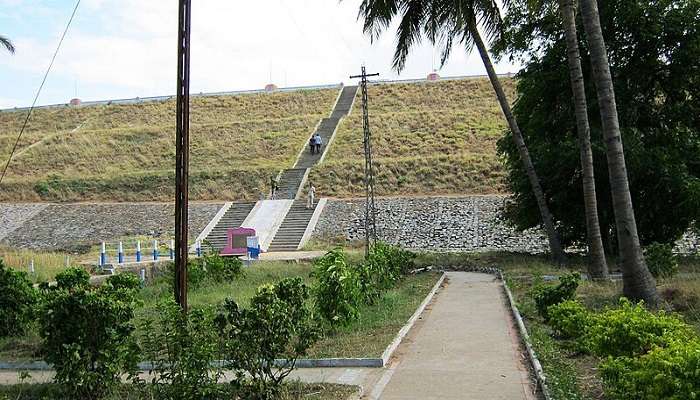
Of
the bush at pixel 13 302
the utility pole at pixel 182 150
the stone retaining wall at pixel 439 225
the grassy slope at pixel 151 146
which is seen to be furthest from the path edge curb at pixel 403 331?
the grassy slope at pixel 151 146

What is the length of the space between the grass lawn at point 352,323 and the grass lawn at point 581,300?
6.52 ft

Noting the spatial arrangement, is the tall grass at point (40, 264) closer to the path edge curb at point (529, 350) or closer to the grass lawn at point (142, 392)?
the path edge curb at point (529, 350)

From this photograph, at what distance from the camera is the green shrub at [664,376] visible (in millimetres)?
4367

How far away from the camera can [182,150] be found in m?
8.16

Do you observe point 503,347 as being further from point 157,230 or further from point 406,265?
point 157,230

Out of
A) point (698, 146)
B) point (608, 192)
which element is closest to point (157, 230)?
point (608, 192)

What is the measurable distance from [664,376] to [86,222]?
1423 inches

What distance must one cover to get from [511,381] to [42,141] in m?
59.0

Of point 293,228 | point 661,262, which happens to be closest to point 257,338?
point 661,262

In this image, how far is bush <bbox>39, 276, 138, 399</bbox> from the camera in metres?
6.28

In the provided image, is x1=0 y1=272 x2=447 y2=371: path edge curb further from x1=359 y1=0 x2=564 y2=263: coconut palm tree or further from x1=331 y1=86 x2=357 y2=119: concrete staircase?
x1=331 y1=86 x2=357 y2=119: concrete staircase

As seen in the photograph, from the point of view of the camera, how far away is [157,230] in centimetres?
3456

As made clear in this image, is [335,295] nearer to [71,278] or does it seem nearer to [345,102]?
[71,278]

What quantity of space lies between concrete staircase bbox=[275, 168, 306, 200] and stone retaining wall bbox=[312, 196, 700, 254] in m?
3.63
